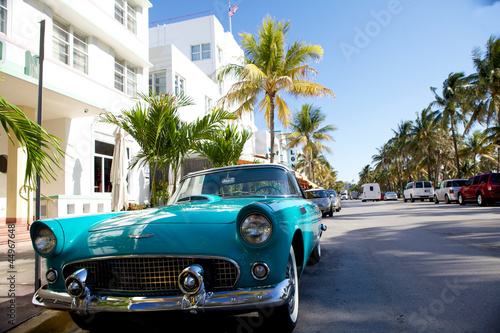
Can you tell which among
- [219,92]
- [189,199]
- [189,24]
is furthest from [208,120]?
[189,24]

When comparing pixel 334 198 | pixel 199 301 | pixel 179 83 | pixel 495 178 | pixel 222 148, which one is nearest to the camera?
pixel 199 301

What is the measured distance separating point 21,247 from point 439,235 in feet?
29.0

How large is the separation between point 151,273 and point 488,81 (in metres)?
26.4

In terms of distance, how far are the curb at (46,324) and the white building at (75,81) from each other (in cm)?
480

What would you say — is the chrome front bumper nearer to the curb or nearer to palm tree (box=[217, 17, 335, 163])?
the curb

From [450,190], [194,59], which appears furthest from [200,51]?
[450,190]

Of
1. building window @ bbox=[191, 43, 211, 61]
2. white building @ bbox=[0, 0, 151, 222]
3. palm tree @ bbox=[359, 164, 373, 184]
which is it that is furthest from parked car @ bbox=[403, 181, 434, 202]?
palm tree @ bbox=[359, 164, 373, 184]

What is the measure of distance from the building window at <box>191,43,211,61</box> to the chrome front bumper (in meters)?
24.0

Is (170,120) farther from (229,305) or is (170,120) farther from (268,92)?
(268,92)

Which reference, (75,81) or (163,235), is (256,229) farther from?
(75,81)

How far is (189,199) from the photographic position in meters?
3.69

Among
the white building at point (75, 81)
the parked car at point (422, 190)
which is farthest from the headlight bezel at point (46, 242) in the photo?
the parked car at point (422, 190)

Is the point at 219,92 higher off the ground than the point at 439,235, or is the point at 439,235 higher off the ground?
the point at 219,92

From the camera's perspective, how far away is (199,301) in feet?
6.52
